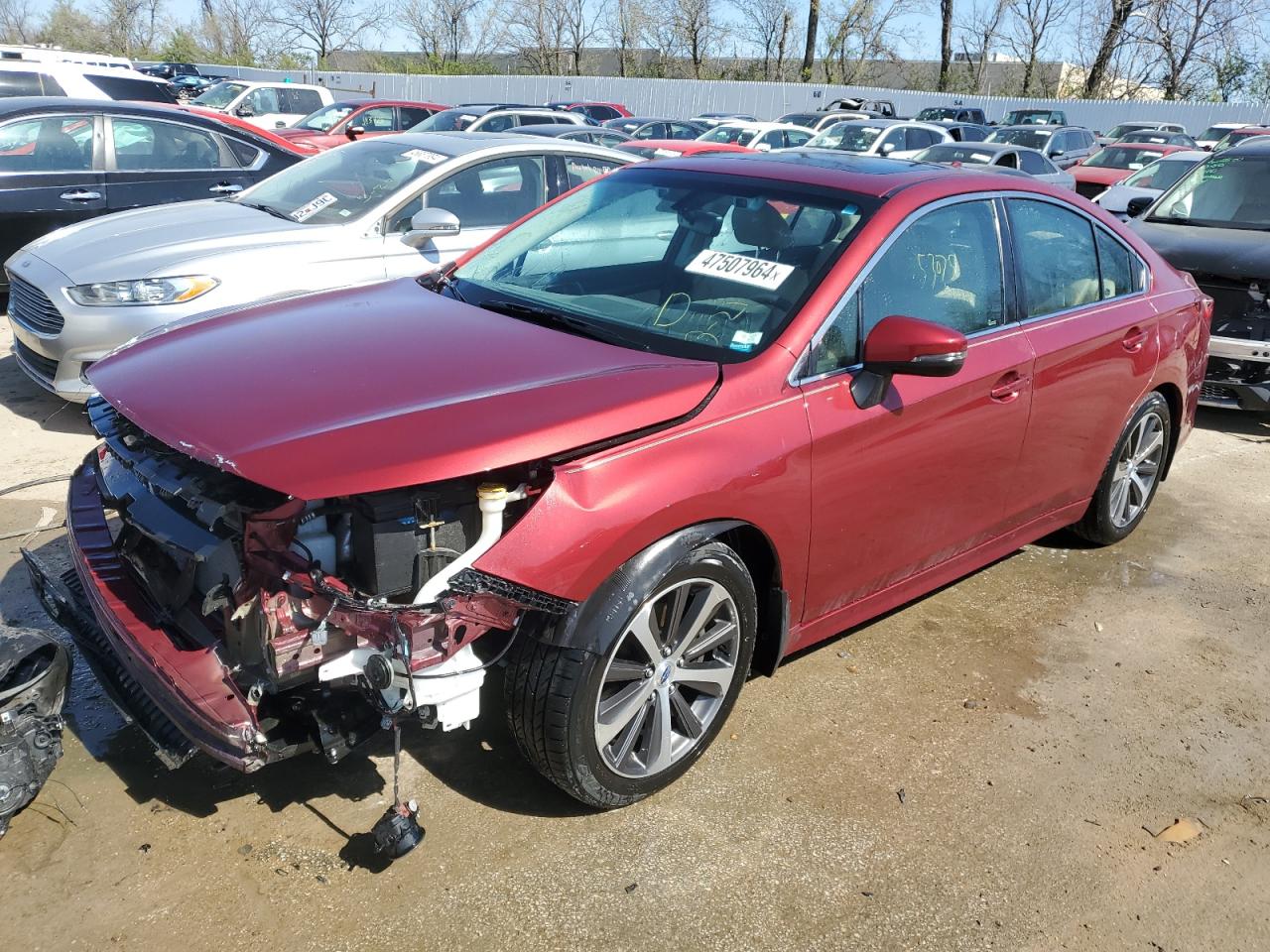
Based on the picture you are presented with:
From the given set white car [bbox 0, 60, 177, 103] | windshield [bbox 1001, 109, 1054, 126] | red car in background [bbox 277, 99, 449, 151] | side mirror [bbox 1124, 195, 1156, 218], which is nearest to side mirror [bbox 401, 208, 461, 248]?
side mirror [bbox 1124, 195, 1156, 218]

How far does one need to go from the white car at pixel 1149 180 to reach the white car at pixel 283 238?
807 cm

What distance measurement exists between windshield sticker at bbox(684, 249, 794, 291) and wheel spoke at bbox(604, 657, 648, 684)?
1.25 m

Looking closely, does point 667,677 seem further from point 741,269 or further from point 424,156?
point 424,156

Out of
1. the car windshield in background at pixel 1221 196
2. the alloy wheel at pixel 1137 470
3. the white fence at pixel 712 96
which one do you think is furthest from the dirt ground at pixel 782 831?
the white fence at pixel 712 96

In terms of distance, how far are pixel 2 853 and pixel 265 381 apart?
4.64ft

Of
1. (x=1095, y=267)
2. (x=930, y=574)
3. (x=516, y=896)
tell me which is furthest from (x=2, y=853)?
(x=1095, y=267)

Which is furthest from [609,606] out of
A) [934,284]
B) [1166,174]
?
[1166,174]

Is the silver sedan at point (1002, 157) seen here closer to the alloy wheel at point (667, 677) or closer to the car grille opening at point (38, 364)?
the car grille opening at point (38, 364)

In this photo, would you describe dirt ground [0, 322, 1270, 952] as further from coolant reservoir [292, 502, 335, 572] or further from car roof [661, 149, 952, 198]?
car roof [661, 149, 952, 198]

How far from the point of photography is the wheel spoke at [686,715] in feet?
9.91

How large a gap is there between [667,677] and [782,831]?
55 cm

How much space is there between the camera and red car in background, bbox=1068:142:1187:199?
1748 cm

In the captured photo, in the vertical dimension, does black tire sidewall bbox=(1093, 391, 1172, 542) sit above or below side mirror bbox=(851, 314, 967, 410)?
below

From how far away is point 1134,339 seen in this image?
4383 mm
